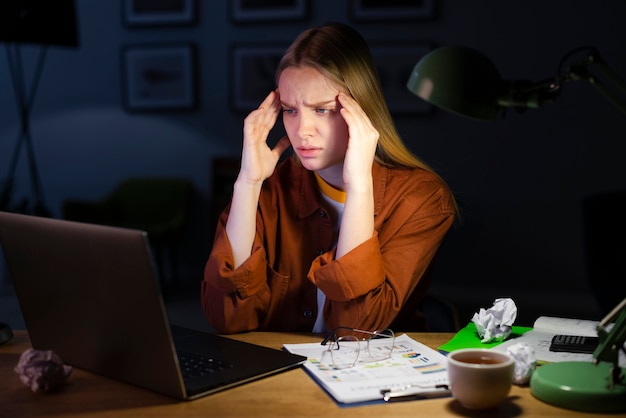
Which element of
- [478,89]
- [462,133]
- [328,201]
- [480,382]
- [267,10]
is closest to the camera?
[480,382]

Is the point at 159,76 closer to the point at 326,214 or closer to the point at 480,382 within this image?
the point at 326,214

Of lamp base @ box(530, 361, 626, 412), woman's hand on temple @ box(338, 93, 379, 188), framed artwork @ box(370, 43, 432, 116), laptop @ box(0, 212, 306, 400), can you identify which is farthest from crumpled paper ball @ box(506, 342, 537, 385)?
framed artwork @ box(370, 43, 432, 116)

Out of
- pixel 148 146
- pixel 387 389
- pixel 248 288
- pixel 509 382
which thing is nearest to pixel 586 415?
pixel 509 382

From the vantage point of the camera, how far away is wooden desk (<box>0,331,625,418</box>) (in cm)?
102

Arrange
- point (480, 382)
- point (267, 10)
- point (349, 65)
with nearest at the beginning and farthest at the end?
point (480, 382) → point (349, 65) → point (267, 10)

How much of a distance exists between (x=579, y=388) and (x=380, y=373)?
284mm

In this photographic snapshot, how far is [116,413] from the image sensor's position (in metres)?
1.03

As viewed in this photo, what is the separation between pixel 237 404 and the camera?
106cm

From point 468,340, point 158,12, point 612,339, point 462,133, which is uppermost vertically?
point 158,12

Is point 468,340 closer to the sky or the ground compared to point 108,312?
closer to the ground

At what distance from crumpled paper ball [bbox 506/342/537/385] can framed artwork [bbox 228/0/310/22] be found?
13.3 feet

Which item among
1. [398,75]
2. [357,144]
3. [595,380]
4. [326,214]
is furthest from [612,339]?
[398,75]

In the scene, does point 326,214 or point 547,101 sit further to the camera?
point 326,214

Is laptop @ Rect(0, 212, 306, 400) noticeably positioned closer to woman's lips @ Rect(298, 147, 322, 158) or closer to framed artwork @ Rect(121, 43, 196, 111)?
woman's lips @ Rect(298, 147, 322, 158)
